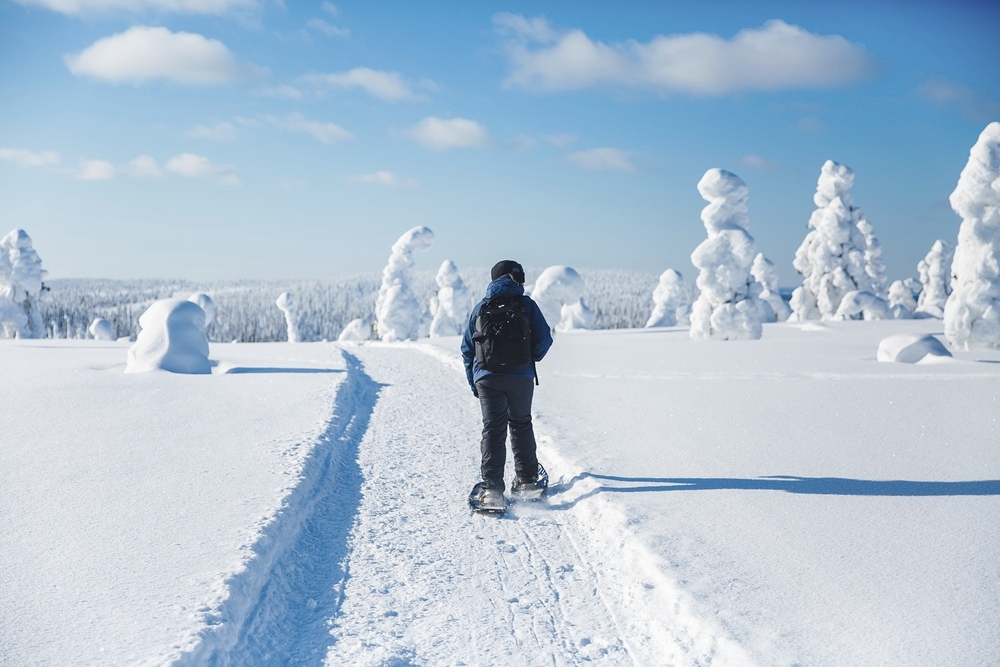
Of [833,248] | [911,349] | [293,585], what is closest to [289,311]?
[833,248]

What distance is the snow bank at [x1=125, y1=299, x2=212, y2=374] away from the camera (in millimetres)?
14008

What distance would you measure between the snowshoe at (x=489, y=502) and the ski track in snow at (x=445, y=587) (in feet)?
0.27

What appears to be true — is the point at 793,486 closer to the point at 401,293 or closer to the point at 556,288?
the point at 556,288

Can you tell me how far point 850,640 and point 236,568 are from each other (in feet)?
12.2

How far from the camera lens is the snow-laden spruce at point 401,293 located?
138ft

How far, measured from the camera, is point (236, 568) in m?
4.27

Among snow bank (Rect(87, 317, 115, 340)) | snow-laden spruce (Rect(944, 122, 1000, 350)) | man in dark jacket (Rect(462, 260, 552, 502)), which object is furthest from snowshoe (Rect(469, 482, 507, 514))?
snow bank (Rect(87, 317, 115, 340))

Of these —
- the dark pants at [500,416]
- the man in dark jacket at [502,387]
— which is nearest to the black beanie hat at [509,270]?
the man in dark jacket at [502,387]

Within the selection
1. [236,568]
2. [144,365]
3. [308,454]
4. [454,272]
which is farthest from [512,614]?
[454,272]

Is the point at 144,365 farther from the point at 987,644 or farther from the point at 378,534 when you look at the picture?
the point at 987,644

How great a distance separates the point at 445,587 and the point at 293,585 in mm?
1043

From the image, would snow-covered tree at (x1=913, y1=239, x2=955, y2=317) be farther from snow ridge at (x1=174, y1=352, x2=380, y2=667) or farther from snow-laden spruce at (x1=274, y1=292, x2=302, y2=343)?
snow ridge at (x1=174, y1=352, x2=380, y2=667)

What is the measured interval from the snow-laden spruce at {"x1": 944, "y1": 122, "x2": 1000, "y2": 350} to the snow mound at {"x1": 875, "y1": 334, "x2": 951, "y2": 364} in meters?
4.75

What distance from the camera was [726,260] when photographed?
28.0 metres
